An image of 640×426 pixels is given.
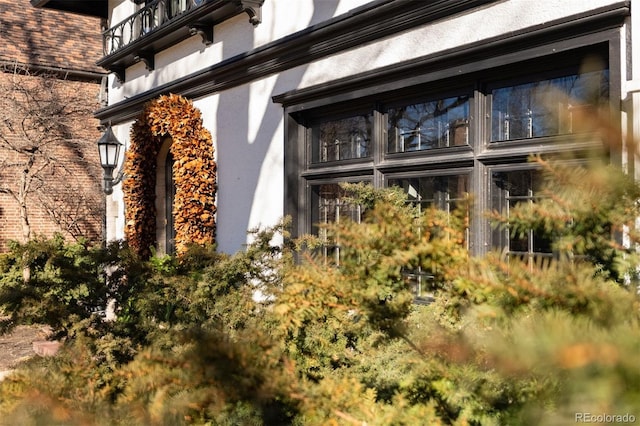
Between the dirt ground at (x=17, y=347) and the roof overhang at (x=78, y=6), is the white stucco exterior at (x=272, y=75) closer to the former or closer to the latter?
the dirt ground at (x=17, y=347)

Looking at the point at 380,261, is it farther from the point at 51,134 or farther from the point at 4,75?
the point at 4,75

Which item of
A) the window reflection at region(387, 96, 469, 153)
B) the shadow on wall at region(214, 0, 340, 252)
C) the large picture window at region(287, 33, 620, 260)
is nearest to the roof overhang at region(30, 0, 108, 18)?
the shadow on wall at region(214, 0, 340, 252)

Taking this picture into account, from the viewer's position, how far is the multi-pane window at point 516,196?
17.1ft

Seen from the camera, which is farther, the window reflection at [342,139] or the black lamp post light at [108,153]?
the black lamp post light at [108,153]

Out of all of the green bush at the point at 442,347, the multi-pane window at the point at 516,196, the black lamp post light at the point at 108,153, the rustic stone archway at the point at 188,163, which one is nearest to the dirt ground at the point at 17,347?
the rustic stone archway at the point at 188,163

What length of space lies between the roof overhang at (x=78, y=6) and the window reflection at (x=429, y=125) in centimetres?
901

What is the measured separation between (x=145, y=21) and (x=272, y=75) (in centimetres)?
418

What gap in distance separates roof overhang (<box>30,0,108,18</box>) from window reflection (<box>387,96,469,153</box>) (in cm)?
901

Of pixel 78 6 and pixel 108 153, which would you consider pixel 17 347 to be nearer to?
pixel 108 153

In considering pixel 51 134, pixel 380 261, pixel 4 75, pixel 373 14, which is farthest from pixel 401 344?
pixel 4 75

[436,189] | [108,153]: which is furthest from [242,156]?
[436,189]

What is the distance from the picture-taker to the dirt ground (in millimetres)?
7909

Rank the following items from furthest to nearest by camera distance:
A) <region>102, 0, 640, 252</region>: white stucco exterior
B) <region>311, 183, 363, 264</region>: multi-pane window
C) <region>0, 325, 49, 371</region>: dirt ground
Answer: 1. <region>0, 325, 49, 371</region>: dirt ground
2. <region>311, 183, 363, 264</region>: multi-pane window
3. <region>102, 0, 640, 252</region>: white stucco exterior

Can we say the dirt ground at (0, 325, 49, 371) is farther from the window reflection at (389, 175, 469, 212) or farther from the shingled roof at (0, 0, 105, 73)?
the shingled roof at (0, 0, 105, 73)
